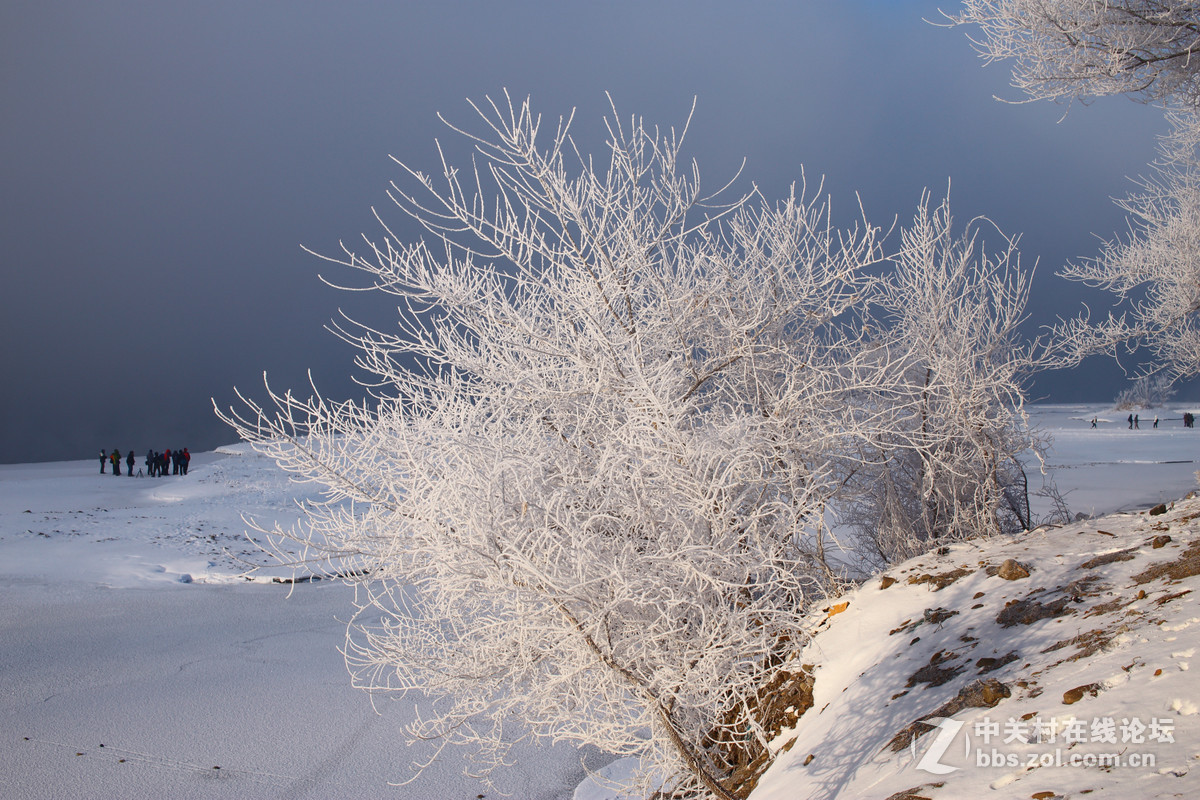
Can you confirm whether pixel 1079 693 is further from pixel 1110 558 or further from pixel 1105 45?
pixel 1105 45

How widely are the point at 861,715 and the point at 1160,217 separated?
420 inches

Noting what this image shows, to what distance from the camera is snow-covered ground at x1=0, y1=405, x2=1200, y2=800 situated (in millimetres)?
3092

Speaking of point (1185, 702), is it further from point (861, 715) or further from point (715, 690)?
point (715, 690)

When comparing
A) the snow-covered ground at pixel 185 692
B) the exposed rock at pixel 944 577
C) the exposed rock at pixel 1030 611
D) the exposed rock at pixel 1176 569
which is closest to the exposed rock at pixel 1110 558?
the exposed rock at pixel 1176 569

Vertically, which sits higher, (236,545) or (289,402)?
(289,402)

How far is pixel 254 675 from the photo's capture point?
751 cm

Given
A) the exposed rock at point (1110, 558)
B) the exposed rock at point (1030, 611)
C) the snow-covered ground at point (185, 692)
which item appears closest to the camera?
the exposed rock at point (1030, 611)

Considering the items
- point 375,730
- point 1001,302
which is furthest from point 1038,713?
point 375,730

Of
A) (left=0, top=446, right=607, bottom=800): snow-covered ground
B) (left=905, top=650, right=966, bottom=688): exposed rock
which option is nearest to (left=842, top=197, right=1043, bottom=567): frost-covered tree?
(left=905, top=650, right=966, bottom=688): exposed rock

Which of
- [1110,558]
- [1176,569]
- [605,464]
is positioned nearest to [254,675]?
[605,464]

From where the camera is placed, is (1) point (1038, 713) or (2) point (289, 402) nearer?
(1) point (1038, 713)

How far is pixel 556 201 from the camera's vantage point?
13.1 feet

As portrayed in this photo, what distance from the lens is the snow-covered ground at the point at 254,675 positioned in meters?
3.09

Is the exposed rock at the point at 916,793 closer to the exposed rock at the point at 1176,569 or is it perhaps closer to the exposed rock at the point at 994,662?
the exposed rock at the point at 994,662
